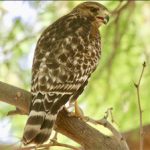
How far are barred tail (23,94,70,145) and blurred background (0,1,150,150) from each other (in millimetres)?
Result: 2290

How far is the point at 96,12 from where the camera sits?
5.39 metres

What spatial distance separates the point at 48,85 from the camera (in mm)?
4379

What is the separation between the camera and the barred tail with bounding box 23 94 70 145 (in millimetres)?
4012

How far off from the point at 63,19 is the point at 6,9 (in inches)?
99.1

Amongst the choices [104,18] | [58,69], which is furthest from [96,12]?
[58,69]

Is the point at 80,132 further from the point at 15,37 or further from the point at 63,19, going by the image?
the point at 15,37

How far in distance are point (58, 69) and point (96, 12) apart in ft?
3.40

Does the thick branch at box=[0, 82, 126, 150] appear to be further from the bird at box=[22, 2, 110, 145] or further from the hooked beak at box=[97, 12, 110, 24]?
the hooked beak at box=[97, 12, 110, 24]

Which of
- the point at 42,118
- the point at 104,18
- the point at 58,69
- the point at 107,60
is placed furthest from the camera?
the point at 107,60

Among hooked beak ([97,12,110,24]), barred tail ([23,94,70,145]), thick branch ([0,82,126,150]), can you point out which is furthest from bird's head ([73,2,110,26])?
thick branch ([0,82,126,150])

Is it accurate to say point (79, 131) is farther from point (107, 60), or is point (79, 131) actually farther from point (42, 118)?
point (107, 60)

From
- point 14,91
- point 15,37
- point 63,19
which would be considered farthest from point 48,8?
point 14,91

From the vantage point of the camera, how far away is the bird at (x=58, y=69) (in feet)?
13.5

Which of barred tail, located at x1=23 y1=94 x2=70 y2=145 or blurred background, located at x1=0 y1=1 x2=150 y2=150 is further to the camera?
blurred background, located at x1=0 y1=1 x2=150 y2=150
